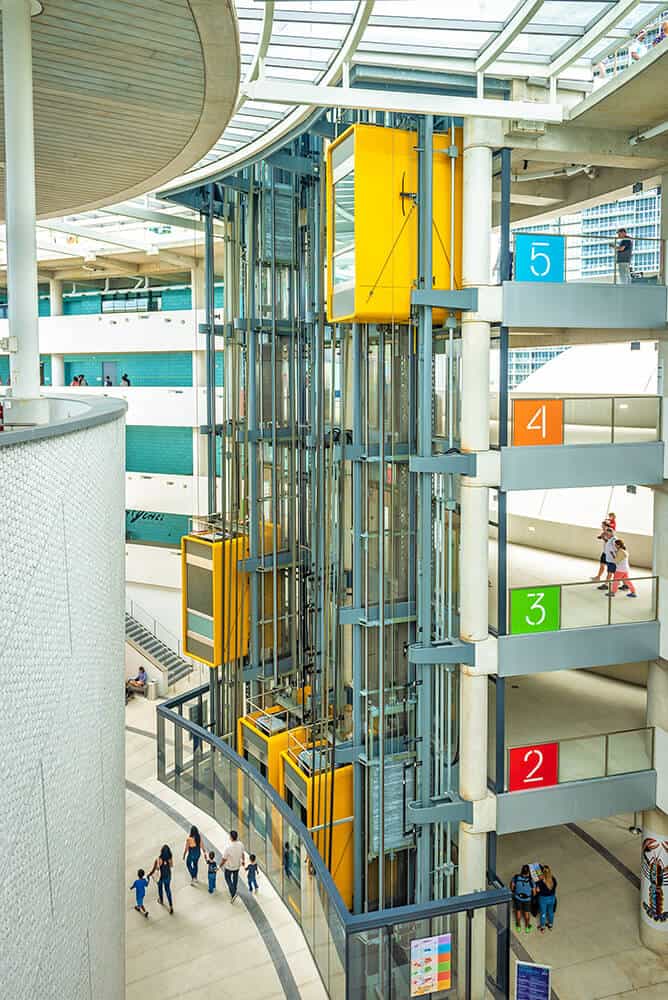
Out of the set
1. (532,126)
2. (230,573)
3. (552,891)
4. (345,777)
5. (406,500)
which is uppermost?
(532,126)

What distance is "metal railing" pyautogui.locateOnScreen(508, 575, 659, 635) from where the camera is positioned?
11.1 m

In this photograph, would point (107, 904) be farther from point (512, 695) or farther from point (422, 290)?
point (512, 695)

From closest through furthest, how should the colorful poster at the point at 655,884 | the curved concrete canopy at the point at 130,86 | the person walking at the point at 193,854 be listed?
the curved concrete canopy at the point at 130,86 < the colorful poster at the point at 655,884 < the person walking at the point at 193,854

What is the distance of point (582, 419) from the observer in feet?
36.6

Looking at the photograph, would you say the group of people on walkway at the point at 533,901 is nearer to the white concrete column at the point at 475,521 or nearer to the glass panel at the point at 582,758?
the white concrete column at the point at 475,521

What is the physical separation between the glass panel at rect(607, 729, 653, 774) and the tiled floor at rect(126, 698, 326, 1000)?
4302mm

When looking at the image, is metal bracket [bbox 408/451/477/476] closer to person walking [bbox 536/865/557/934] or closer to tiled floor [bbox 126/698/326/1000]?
person walking [bbox 536/865/557/934]

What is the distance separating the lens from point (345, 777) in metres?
12.7

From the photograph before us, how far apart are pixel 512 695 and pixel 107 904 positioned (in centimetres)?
817

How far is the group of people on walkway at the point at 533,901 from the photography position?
39.0ft

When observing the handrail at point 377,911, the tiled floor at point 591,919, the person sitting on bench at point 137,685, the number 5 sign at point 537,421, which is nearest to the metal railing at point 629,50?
the number 5 sign at point 537,421

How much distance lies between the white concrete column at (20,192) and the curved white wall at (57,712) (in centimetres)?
110

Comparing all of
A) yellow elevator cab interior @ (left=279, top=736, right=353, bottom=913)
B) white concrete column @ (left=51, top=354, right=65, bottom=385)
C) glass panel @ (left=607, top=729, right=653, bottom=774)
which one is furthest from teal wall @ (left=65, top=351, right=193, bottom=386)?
glass panel @ (left=607, top=729, right=653, bottom=774)

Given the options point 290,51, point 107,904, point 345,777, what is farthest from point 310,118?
point 107,904
